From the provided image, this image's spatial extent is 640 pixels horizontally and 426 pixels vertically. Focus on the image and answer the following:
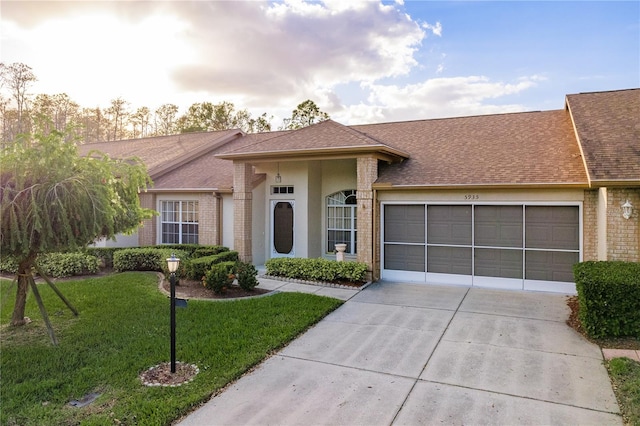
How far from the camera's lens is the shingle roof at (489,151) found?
10.4m

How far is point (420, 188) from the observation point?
36.1 ft

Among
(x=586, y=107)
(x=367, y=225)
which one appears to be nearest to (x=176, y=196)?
(x=367, y=225)

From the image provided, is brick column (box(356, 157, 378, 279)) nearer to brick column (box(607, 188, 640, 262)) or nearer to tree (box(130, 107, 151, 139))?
brick column (box(607, 188, 640, 262))

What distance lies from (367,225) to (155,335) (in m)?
6.46

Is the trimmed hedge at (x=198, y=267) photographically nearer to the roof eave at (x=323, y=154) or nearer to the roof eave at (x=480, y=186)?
the roof eave at (x=323, y=154)

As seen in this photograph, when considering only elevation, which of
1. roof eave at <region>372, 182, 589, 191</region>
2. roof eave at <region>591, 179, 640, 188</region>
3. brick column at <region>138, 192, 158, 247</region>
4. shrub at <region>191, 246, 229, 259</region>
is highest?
roof eave at <region>372, 182, 589, 191</region>

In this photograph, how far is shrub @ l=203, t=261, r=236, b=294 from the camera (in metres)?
9.68

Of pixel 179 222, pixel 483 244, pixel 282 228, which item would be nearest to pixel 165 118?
pixel 179 222

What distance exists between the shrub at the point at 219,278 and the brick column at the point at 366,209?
3.85 metres

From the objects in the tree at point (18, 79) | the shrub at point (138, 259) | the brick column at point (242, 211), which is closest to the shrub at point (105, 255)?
the shrub at point (138, 259)

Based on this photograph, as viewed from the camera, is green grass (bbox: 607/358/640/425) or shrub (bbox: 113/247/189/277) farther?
shrub (bbox: 113/247/189/277)

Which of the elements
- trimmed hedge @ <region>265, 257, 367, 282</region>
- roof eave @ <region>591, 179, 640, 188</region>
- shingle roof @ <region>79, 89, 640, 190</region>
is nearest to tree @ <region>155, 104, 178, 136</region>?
shingle roof @ <region>79, 89, 640, 190</region>

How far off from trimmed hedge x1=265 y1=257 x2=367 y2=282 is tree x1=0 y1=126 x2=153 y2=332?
5.69 meters

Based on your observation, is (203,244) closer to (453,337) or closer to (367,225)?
(367,225)
